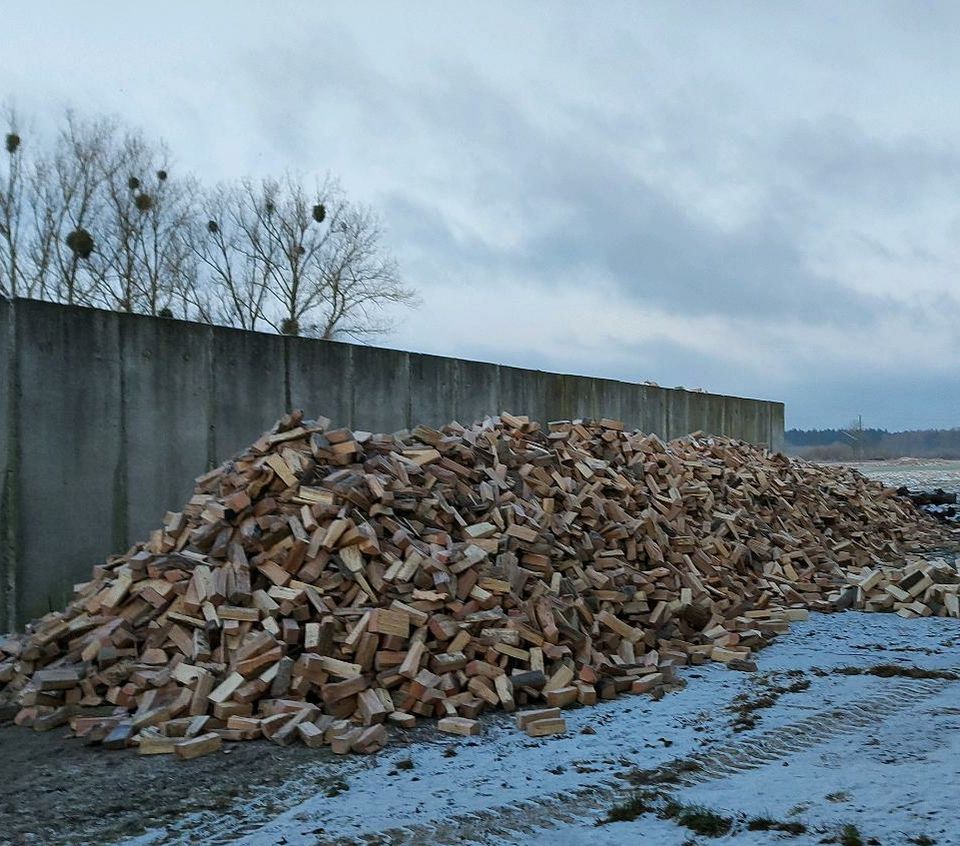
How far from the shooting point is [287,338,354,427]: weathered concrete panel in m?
9.98

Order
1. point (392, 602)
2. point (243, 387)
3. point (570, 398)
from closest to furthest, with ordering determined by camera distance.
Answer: point (392, 602) < point (243, 387) < point (570, 398)

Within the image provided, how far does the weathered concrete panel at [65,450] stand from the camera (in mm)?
7539

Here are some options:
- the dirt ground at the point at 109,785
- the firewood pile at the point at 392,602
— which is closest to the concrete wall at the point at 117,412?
the firewood pile at the point at 392,602

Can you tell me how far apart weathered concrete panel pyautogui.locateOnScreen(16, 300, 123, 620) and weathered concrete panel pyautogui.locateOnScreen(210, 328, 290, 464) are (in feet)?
3.48

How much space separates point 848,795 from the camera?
4.06 meters

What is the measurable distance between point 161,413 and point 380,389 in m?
3.12

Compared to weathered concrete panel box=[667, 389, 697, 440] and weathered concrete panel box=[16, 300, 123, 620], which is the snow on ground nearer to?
weathered concrete panel box=[16, 300, 123, 620]

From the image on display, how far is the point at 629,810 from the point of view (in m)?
4.03

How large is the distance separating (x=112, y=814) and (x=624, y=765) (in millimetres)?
2468

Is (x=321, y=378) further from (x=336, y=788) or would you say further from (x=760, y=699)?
(x=336, y=788)

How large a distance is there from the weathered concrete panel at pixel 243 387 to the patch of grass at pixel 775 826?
6469 mm

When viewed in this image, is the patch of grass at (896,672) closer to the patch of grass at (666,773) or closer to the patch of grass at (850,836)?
the patch of grass at (666,773)

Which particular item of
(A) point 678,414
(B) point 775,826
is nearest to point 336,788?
(B) point 775,826

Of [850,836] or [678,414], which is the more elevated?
[678,414]
